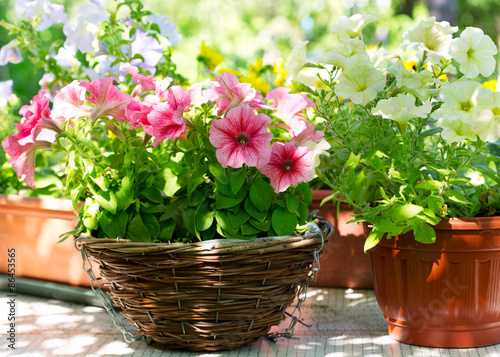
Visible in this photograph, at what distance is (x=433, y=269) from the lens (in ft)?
3.74

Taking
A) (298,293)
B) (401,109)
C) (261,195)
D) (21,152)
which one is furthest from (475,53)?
(21,152)

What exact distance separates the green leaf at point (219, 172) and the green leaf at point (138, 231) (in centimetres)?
19

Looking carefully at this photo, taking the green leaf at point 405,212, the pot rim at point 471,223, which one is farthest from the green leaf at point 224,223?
the pot rim at point 471,223

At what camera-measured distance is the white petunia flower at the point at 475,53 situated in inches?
43.3

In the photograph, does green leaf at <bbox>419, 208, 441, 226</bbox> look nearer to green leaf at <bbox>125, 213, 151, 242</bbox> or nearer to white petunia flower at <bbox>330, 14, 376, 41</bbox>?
white petunia flower at <bbox>330, 14, 376, 41</bbox>

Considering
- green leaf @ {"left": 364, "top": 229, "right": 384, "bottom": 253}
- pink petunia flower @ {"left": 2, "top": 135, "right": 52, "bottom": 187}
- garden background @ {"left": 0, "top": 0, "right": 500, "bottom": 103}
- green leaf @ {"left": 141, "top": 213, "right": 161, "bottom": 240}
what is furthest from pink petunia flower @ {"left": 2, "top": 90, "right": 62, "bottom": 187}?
garden background @ {"left": 0, "top": 0, "right": 500, "bottom": 103}

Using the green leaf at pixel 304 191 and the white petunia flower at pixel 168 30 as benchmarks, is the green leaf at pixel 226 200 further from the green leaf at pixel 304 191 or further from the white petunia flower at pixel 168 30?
the white petunia flower at pixel 168 30

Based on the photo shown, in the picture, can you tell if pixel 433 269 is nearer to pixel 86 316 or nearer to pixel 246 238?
pixel 246 238

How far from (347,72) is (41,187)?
1.09m

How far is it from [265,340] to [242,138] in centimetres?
50

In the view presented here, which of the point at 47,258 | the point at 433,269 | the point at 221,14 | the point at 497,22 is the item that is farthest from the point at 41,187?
the point at 497,22

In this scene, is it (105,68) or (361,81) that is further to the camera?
(105,68)

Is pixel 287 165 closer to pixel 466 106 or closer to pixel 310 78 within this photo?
pixel 310 78

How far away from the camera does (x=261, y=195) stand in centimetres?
110
